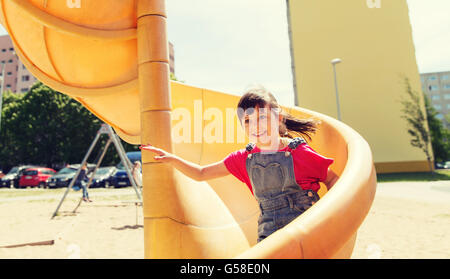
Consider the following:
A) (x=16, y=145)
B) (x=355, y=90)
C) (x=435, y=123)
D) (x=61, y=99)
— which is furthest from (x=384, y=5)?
(x=16, y=145)

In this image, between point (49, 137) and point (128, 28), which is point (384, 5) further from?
point (49, 137)

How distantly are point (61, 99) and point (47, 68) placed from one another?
30.5m

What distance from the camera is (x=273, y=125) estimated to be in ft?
6.31

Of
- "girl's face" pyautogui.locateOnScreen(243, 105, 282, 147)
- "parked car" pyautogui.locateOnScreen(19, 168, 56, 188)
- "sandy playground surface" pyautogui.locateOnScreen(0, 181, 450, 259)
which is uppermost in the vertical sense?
"parked car" pyautogui.locateOnScreen(19, 168, 56, 188)

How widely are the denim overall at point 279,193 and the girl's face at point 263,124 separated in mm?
83

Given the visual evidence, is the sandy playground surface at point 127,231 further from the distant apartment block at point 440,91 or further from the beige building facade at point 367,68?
the distant apartment block at point 440,91

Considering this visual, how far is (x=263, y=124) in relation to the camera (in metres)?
1.90

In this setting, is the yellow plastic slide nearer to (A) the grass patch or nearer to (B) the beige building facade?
(A) the grass patch

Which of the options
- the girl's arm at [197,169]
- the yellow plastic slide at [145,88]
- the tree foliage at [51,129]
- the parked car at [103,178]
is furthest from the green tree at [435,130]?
the girl's arm at [197,169]

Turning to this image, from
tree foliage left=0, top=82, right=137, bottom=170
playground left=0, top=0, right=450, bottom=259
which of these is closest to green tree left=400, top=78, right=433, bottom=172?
playground left=0, top=0, right=450, bottom=259

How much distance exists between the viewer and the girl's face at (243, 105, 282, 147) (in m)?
1.90

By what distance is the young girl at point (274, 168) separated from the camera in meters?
1.84

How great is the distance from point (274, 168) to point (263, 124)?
0.26m

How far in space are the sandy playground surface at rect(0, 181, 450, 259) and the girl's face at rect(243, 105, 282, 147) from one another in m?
3.40
